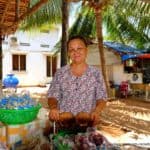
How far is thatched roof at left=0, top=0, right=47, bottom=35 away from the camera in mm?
5958

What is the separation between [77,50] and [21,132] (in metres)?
0.89

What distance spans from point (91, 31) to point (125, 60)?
10.2ft

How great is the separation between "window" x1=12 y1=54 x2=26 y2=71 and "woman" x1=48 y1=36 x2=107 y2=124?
67.0ft

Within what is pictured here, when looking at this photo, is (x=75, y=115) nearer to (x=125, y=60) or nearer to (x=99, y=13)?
(x=99, y=13)

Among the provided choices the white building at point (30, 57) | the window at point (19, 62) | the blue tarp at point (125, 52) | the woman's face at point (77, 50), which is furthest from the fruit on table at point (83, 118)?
the window at point (19, 62)

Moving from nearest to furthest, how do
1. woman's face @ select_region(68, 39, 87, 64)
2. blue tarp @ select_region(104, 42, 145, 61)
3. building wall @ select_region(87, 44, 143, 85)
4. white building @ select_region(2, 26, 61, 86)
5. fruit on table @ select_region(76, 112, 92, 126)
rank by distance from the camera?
fruit on table @ select_region(76, 112, 92, 126), woman's face @ select_region(68, 39, 87, 64), building wall @ select_region(87, 44, 143, 85), blue tarp @ select_region(104, 42, 145, 61), white building @ select_region(2, 26, 61, 86)

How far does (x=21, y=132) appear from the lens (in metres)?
3.13

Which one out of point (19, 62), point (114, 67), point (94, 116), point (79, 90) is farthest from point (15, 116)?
point (19, 62)

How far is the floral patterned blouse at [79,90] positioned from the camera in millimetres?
2969

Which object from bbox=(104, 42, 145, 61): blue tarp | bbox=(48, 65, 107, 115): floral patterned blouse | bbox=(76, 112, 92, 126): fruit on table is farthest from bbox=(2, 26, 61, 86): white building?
bbox=(76, 112, 92, 126): fruit on table

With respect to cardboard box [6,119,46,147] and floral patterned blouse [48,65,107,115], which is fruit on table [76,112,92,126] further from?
cardboard box [6,119,46,147]

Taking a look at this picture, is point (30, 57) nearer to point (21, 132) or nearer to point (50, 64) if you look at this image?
point (50, 64)

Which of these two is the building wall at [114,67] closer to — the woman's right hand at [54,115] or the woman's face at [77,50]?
the woman's face at [77,50]

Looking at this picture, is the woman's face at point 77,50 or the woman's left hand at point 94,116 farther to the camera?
the woman's face at point 77,50
